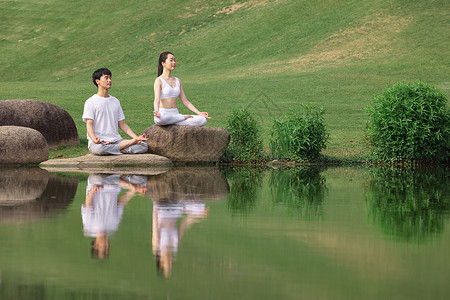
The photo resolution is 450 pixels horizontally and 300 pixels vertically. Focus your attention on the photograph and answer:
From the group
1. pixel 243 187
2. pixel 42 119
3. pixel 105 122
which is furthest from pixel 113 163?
pixel 243 187

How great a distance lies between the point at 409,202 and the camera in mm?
10867

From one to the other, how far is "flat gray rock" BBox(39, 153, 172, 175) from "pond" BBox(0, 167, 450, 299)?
2592mm

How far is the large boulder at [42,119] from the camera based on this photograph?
59.3ft

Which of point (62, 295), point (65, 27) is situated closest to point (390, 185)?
point (62, 295)

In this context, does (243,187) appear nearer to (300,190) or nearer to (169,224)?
(300,190)

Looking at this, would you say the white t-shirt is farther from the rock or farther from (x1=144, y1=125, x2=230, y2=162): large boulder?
the rock

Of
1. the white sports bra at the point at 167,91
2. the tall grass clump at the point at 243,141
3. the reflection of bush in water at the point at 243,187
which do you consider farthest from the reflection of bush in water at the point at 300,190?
the white sports bra at the point at 167,91

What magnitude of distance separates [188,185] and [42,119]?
7052mm

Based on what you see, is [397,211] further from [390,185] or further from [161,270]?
[161,270]

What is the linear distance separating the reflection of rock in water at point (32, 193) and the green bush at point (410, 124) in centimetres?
718

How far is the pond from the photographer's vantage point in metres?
5.82

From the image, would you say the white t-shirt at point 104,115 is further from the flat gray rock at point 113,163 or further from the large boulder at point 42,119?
the large boulder at point 42,119

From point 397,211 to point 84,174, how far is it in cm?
674

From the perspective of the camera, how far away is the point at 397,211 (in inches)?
391
